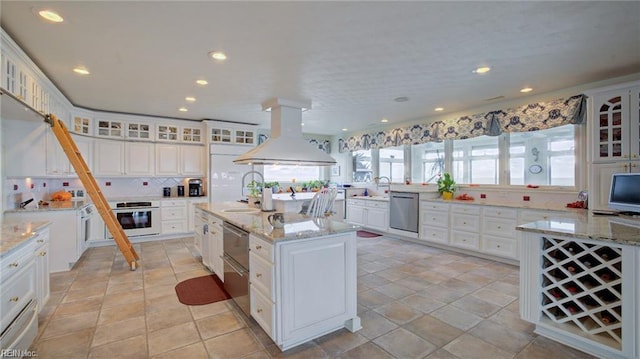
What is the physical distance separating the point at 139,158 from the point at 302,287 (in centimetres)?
508

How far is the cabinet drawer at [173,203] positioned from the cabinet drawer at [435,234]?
4699mm

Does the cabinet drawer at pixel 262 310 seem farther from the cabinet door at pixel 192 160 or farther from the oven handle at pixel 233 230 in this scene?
the cabinet door at pixel 192 160

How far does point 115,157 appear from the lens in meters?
5.53

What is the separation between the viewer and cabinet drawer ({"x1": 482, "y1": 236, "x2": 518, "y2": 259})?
416cm

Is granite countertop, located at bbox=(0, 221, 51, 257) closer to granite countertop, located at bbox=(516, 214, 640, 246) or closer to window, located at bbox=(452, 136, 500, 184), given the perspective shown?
granite countertop, located at bbox=(516, 214, 640, 246)

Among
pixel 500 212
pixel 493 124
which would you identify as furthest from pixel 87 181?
pixel 493 124

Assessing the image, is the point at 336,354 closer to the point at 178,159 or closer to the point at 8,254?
the point at 8,254

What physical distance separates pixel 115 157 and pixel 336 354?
18.1 ft

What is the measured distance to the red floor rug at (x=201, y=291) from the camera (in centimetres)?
306

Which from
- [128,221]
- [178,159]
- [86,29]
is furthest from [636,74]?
[128,221]

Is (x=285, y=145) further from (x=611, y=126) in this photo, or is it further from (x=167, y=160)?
(x=611, y=126)

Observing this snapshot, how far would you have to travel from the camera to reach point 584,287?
2.16m

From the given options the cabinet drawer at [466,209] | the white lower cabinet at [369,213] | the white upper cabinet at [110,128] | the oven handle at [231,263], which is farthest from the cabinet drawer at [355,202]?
the white upper cabinet at [110,128]

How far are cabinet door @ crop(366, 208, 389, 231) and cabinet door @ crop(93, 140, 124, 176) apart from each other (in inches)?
200
